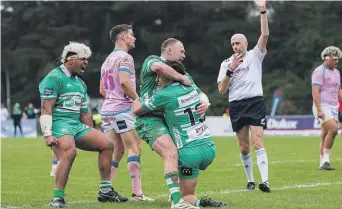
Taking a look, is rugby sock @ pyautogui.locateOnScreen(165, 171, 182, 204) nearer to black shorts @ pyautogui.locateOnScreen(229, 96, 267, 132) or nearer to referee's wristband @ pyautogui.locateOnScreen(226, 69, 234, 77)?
referee's wristband @ pyautogui.locateOnScreen(226, 69, 234, 77)

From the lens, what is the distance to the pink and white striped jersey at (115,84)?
1039 centimetres

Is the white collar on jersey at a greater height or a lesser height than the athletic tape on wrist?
greater

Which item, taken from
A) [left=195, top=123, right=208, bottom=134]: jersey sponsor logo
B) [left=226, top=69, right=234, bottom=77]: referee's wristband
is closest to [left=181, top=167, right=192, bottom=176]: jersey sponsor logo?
[left=195, top=123, right=208, bottom=134]: jersey sponsor logo

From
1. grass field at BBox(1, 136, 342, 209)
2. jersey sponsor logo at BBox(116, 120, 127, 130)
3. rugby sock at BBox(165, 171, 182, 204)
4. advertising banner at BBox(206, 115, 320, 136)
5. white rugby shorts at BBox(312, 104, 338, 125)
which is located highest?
jersey sponsor logo at BBox(116, 120, 127, 130)

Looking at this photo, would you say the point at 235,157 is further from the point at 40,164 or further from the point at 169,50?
the point at 169,50

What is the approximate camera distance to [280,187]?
1161cm

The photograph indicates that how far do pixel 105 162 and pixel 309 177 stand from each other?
15.6 ft

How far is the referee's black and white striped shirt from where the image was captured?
11.4m

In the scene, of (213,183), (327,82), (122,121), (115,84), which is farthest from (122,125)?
(327,82)

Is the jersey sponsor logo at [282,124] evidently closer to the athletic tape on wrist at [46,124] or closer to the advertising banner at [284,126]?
the advertising banner at [284,126]

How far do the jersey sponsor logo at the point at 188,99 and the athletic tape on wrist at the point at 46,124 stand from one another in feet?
5.54

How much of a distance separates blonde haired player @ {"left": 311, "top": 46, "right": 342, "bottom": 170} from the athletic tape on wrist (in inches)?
267

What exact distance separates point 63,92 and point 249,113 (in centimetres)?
309

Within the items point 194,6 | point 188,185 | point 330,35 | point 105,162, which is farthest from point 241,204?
point 194,6
